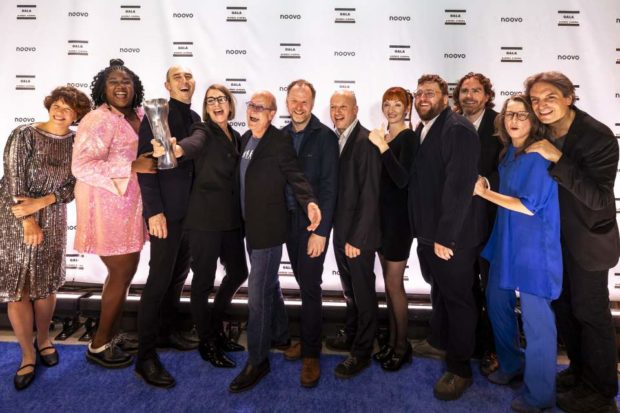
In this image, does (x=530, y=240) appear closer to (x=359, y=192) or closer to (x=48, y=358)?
(x=359, y=192)

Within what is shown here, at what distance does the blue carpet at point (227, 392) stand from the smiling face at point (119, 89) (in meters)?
1.73

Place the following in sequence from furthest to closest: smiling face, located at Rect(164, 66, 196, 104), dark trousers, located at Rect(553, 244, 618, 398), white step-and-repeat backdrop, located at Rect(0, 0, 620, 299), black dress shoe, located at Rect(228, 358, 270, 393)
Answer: white step-and-repeat backdrop, located at Rect(0, 0, 620, 299)
smiling face, located at Rect(164, 66, 196, 104)
black dress shoe, located at Rect(228, 358, 270, 393)
dark trousers, located at Rect(553, 244, 618, 398)

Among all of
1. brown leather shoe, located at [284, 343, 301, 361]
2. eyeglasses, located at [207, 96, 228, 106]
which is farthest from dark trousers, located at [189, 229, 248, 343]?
eyeglasses, located at [207, 96, 228, 106]

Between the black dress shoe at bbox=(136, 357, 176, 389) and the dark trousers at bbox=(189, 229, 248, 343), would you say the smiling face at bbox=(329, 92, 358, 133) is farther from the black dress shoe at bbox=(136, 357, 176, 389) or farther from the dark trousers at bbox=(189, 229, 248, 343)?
the black dress shoe at bbox=(136, 357, 176, 389)

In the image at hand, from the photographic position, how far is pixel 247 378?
2254 millimetres

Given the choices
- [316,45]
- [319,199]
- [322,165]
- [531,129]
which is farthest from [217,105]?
[531,129]

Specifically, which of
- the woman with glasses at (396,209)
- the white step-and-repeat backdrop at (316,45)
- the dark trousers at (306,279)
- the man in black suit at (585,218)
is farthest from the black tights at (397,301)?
the man in black suit at (585,218)

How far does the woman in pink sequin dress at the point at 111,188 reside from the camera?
2.15 m

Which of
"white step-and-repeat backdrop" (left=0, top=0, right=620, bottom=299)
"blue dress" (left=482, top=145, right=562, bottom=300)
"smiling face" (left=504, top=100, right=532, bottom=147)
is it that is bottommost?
"blue dress" (left=482, top=145, right=562, bottom=300)

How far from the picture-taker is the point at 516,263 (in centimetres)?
200

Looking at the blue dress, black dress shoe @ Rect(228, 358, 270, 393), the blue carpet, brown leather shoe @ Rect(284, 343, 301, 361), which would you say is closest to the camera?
the blue dress

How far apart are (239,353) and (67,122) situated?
6.31ft

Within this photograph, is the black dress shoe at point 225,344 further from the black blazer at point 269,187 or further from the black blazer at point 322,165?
the black blazer at point 322,165

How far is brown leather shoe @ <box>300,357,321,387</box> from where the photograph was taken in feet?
7.49
